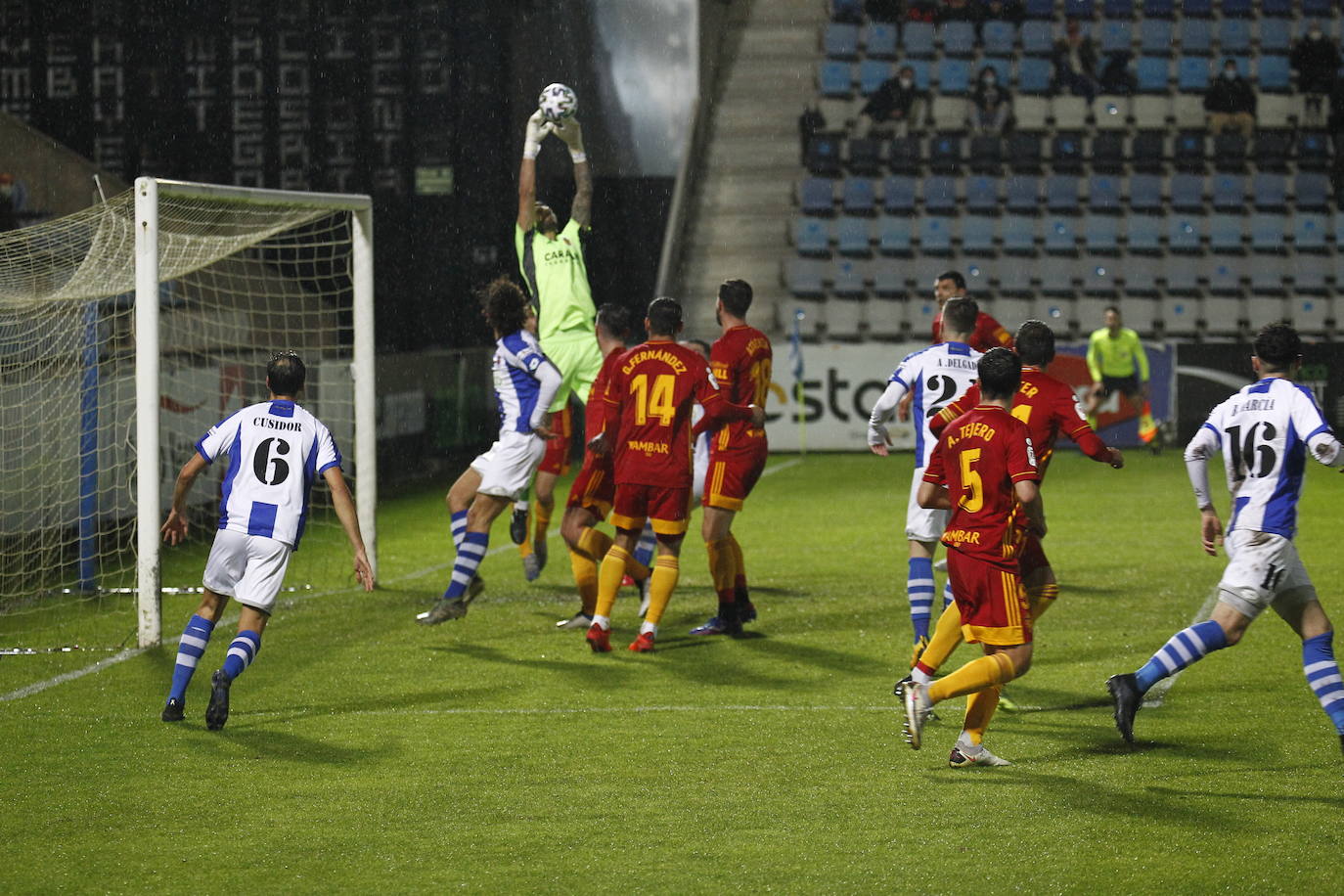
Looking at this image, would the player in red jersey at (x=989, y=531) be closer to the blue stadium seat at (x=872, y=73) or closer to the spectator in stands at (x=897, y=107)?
the spectator in stands at (x=897, y=107)

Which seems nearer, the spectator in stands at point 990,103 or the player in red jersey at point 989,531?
the player in red jersey at point 989,531

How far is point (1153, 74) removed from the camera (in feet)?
83.1

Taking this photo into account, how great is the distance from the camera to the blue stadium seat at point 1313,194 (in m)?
23.9

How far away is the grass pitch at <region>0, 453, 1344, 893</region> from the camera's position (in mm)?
4902

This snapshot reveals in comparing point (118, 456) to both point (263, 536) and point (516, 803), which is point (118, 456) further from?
point (516, 803)

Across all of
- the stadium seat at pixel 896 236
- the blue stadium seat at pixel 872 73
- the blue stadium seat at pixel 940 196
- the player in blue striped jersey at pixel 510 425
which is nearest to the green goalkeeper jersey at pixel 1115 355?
the stadium seat at pixel 896 236

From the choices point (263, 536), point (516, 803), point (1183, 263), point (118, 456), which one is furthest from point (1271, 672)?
point (1183, 263)

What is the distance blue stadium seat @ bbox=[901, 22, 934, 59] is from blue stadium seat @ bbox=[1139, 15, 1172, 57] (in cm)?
328

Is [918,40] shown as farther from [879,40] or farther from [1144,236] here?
[1144,236]

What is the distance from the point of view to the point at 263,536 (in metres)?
6.80

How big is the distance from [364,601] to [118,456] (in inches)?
120

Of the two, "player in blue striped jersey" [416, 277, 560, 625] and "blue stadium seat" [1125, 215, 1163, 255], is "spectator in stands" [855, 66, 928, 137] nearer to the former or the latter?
"blue stadium seat" [1125, 215, 1163, 255]

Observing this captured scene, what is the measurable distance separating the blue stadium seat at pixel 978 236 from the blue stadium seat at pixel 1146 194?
213cm

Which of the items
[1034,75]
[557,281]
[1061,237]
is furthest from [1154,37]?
[557,281]
